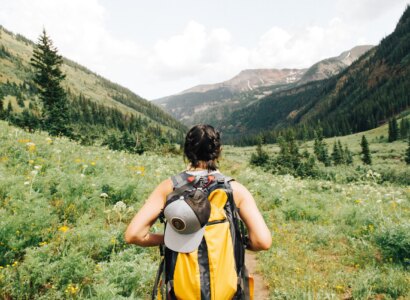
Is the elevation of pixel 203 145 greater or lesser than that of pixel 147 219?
greater

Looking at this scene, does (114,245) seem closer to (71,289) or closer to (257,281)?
(71,289)

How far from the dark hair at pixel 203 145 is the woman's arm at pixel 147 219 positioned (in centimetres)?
35

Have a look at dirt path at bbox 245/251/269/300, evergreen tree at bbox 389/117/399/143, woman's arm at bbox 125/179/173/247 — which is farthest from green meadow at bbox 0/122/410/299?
evergreen tree at bbox 389/117/399/143

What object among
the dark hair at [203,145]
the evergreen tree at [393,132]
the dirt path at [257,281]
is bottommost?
the dirt path at [257,281]

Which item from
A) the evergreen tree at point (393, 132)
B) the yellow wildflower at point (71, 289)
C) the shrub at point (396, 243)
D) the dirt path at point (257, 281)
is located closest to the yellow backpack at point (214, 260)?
the yellow wildflower at point (71, 289)

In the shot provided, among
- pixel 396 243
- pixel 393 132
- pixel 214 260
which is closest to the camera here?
pixel 214 260

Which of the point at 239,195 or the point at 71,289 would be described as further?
the point at 71,289

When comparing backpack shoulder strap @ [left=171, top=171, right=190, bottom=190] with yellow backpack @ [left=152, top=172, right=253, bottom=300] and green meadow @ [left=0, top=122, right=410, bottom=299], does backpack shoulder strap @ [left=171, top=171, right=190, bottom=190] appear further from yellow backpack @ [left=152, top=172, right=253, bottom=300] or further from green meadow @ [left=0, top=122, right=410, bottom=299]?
green meadow @ [left=0, top=122, right=410, bottom=299]

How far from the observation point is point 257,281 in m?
6.14

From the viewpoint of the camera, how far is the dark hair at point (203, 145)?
2.85 m

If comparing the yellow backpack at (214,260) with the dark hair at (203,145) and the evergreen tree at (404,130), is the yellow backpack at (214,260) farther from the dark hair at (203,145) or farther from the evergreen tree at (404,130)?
the evergreen tree at (404,130)

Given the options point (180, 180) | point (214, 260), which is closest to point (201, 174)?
point (180, 180)

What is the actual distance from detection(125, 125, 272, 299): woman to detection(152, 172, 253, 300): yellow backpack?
0.33ft

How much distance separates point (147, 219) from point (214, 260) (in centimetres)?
74
